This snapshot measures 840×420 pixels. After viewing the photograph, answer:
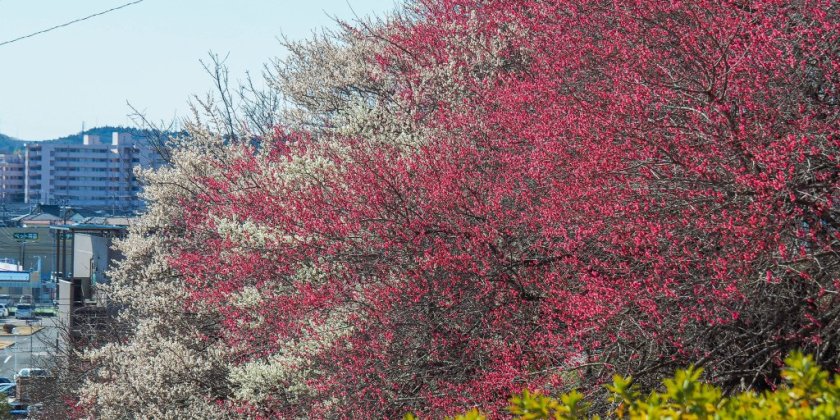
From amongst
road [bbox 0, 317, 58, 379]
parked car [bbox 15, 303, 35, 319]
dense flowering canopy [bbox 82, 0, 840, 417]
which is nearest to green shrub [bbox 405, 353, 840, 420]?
dense flowering canopy [bbox 82, 0, 840, 417]

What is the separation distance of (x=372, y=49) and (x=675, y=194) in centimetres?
927

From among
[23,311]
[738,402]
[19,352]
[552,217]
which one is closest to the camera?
[738,402]

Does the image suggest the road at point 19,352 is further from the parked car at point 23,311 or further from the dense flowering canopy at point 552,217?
the dense flowering canopy at point 552,217

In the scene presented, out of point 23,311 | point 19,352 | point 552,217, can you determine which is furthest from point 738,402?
point 23,311

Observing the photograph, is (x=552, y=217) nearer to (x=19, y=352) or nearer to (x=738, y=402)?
(x=738, y=402)

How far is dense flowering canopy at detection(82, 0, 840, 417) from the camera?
7.64 m

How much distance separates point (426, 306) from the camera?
34.9 feet

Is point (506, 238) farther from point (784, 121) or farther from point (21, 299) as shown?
point (21, 299)

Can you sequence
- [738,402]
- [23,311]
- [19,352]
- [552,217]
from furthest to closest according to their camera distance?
[23,311] < [19,352] < [552,217] < [738,402]

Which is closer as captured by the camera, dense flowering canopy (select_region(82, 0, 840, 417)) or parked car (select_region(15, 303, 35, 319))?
dense flowering canopy (select_region(82, 0, 840, 417))

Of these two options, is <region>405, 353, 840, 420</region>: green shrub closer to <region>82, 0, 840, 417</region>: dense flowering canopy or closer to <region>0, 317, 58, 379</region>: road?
<region>82, 0, 840, 417</region>: dense flowering canopy

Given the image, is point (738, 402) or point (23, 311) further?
point (23, 311)

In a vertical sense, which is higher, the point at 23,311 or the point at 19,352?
the point at 23,311

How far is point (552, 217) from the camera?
945cm
